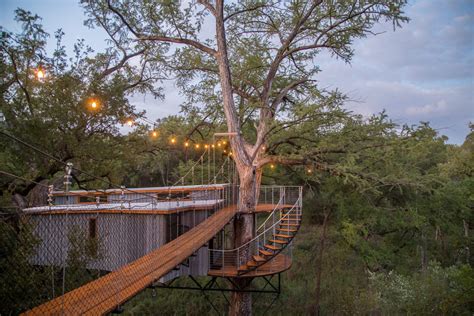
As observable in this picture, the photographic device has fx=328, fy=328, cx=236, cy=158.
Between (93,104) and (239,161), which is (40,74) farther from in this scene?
(239,161)

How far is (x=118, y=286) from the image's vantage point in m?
5.30

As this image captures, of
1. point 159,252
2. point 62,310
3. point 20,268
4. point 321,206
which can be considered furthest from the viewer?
point 321,206

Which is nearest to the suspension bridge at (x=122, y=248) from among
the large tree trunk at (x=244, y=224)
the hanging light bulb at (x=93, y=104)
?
the large tree trunk at (x=244, y=224)

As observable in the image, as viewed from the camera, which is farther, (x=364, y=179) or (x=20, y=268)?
(x=364, y=179)

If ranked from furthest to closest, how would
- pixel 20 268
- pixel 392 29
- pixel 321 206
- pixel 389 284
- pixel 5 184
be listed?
pixel 321 206 → pixel 389 284 → pixel 392 29 → pixel 5 184 → pixel 20 268

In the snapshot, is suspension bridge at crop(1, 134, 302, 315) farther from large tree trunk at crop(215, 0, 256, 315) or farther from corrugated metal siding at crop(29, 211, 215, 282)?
large tree trunk at crop(215, 0, 256, 315)

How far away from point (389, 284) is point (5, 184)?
1383 centimetres

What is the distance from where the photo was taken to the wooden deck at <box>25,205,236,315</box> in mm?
4301

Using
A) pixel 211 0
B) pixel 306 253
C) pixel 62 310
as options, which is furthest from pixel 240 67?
pixel 306 253

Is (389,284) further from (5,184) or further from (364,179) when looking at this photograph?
(5,184)

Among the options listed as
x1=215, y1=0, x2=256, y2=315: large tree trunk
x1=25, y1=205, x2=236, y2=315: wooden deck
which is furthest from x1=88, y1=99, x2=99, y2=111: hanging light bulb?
x1=215, y1=0, x2=256, y2=315: large tree trunk

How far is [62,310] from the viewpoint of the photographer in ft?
13.4

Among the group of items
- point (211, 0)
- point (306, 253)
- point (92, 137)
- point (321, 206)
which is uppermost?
point (211, 0)

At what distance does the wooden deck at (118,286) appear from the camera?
169 inches
